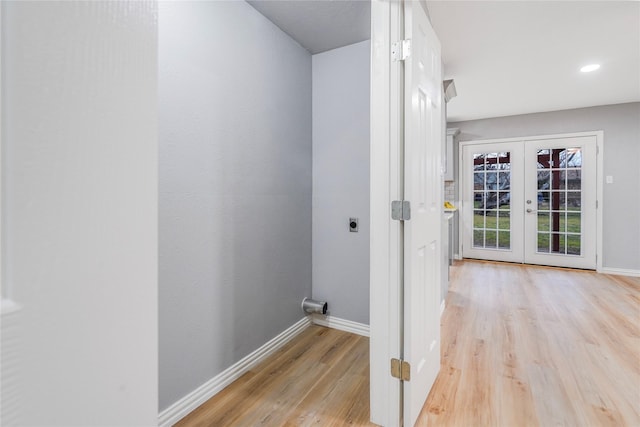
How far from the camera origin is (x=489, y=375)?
6.29 ft

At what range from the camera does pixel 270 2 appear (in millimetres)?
1963

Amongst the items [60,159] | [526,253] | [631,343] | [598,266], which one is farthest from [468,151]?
[60,159]

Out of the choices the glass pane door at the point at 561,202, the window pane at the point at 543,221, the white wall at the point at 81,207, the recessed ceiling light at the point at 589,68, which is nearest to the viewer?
the white wall at the point at 81,207

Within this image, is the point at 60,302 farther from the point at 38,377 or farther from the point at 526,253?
the point at 526,253

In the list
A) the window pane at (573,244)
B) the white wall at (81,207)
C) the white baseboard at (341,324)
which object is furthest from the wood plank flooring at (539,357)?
the white wall at (81,207)

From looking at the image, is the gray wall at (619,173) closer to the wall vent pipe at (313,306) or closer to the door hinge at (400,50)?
the wall vent pipe at (313,306)

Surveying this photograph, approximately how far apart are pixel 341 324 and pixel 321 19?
2.20 m

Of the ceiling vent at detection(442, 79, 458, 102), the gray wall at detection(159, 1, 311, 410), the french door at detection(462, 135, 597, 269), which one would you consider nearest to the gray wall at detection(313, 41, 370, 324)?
the gray wall at detection(159, 1, 311, 410)

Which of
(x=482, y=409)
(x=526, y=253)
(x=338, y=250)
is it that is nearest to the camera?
(x=482, y=409)

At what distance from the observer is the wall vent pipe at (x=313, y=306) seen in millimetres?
2518

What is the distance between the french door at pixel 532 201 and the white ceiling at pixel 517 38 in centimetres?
99

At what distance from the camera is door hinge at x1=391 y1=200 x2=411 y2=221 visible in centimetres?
140

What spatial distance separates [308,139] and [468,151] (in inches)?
148

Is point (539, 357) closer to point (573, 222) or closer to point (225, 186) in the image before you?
point (225, 186)
